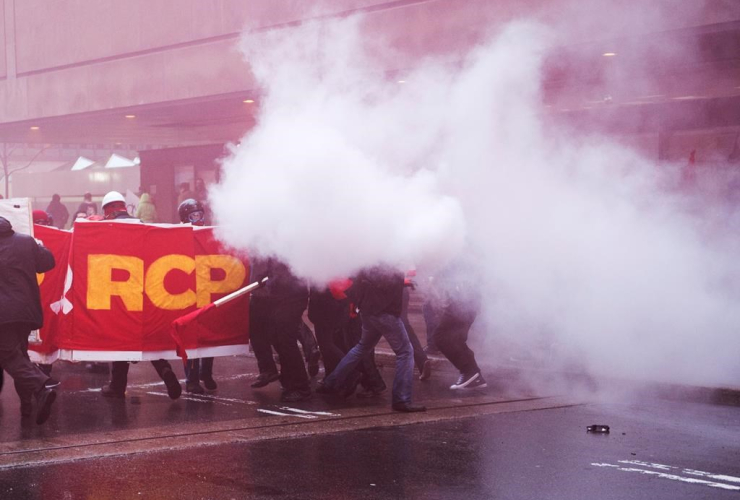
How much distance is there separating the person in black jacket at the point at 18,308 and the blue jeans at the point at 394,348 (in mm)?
2692

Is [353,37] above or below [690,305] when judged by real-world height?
above

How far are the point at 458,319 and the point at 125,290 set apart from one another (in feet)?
10.9

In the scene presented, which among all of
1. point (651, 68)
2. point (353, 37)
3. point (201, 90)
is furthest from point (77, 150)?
point (651, 68)

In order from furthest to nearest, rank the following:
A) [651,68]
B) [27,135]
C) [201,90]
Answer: [27,135], [201,90], [651,68]

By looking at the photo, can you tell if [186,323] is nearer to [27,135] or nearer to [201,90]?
[201,90]

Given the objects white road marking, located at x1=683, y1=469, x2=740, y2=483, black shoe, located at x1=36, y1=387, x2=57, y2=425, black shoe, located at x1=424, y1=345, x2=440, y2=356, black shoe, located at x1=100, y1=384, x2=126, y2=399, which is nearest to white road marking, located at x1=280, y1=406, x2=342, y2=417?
black shoe, located at x1=100, y1=384, x2=126, y2=399

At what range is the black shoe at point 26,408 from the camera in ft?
27.4

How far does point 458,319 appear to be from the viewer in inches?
413

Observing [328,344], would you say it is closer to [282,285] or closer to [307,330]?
[282,285]

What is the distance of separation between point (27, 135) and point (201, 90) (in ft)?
33.6

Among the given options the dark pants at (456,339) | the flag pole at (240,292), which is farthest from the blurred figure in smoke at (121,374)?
the dark pants at (456,339)

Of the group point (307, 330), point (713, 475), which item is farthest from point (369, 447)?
point (307, 330)

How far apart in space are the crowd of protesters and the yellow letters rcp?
462mm

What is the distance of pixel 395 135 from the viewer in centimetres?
960
